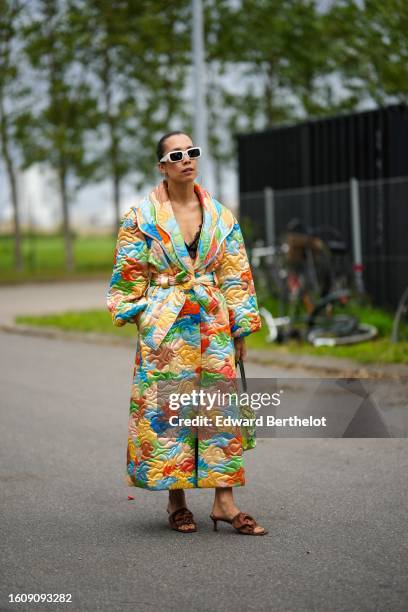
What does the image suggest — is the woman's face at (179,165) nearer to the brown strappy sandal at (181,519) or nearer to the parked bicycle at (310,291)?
the brown strappy sandal at (181,519)

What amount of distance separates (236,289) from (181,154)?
0.69 m

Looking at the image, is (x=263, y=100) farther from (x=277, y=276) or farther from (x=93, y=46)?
(x=277, y=276)

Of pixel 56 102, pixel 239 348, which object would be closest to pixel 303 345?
pixel 239 348

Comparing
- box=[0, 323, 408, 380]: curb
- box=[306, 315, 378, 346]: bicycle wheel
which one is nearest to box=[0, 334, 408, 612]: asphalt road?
box=[0, 323, 408, 380]: curb

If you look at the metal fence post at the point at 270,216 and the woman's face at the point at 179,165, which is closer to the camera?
the woman's face at the point at 179,165

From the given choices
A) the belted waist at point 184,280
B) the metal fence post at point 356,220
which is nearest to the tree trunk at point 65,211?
the metal fence post at point 356,220

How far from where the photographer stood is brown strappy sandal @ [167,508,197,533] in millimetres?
5516

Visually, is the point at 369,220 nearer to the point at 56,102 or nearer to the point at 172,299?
the point at 172,299

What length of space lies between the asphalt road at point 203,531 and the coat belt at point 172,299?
0.96 metres

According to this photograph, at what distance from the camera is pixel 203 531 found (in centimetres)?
553

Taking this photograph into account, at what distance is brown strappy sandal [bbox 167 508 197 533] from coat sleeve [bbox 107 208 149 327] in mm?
953

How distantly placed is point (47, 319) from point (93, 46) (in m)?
16.5

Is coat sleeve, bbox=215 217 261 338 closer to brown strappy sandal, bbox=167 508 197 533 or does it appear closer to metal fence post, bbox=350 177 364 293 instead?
brown strappy sandal, bbox=167 508 197 533

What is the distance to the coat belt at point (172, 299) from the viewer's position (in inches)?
212
